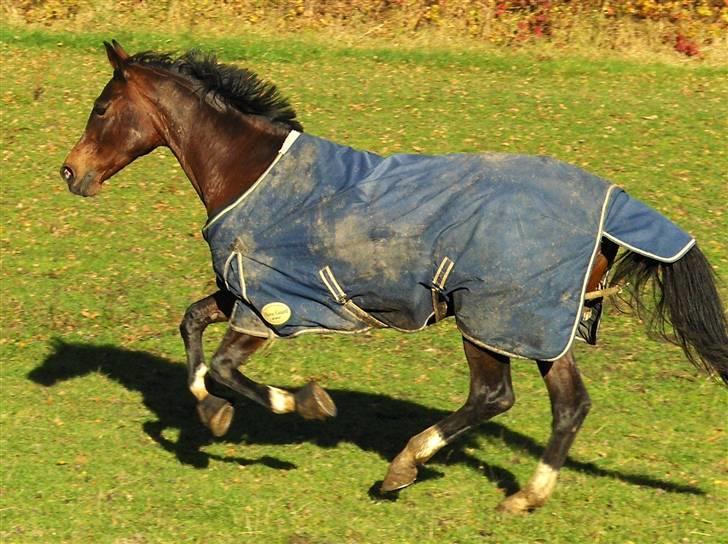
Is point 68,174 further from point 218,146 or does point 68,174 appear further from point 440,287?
point 440,287

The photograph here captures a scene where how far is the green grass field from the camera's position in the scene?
6508 millimetres

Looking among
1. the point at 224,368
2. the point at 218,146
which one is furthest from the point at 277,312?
the point at 218,146

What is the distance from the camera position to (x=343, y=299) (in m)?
6.30

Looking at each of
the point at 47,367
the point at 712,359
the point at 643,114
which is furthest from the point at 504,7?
the point at 712,359

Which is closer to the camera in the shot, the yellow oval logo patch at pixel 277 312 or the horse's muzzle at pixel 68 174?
the yellow oval logo patch at pixel 277 312

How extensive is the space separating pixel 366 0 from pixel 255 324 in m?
11.2

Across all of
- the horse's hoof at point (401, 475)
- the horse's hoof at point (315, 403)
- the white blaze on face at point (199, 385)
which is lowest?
the horse's hoof at point (401, 475)

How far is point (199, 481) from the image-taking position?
22.9 ft

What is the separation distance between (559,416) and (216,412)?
179 centimetres

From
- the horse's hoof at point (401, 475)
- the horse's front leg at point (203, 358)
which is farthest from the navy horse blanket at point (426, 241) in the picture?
the horse's hoof at point (401, 475)

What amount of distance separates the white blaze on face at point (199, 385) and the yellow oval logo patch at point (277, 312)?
2.20 ft

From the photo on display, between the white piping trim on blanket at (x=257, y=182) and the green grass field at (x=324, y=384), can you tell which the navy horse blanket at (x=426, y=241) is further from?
the green grass field at (x=324, y=384)

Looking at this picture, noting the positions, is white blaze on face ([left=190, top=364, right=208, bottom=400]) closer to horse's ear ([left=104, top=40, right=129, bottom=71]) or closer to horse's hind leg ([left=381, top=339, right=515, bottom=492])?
horse's hind leg ([left=381, top=339, right=515, bottom=492])

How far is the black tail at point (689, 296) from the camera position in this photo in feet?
20.7
